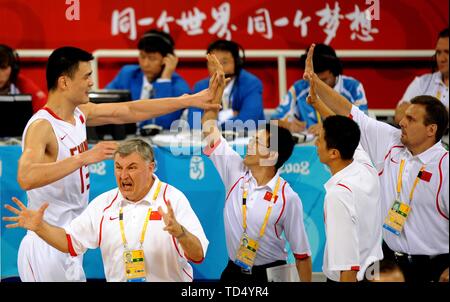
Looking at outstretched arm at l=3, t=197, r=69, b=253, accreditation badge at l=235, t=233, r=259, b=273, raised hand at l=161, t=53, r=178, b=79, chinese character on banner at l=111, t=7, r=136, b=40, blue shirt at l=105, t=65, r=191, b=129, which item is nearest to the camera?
outstretched arm at l=3, t=197, r=69, b=253

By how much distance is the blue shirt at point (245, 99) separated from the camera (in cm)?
609

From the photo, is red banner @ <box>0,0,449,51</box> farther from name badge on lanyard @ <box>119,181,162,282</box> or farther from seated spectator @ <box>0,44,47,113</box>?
name badge on lanyard @ <box>119,181,162,282</box>

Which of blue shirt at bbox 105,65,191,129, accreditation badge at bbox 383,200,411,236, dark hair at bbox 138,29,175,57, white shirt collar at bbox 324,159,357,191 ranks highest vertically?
dark hair at bbox 138,29,175,57

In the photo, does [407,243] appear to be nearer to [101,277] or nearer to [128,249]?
[128,249]

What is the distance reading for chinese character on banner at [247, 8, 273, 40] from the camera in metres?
7.43

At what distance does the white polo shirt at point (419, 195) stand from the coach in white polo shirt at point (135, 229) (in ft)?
3.33

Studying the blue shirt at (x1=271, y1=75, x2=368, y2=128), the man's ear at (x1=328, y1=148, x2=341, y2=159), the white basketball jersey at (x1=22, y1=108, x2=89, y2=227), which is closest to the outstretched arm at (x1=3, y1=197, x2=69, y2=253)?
the white basketball jersey at (x1=22, y1=108, x2=89, y2=227)

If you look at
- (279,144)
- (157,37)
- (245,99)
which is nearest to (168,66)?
(157,37)

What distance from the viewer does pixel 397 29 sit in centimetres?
629

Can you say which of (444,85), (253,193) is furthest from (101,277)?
(444,85)

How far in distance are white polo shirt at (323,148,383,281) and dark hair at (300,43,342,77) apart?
109 cm

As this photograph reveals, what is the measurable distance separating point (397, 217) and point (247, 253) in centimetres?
77

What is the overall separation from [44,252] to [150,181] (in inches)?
28.5
